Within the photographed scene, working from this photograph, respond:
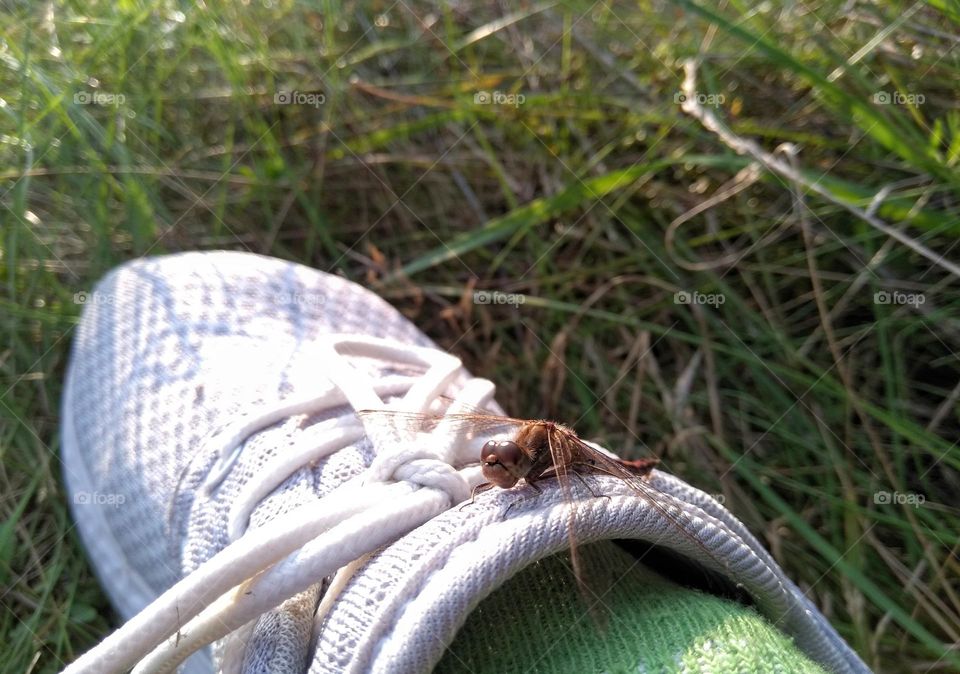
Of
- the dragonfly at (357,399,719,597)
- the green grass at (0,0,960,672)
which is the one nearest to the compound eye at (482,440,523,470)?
the dragonfly at (357,399,719,597)

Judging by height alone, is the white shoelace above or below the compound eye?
below

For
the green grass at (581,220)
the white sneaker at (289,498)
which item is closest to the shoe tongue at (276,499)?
the white sneaker at (289,498)

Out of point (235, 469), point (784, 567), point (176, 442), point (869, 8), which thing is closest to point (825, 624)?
point (784, 567)

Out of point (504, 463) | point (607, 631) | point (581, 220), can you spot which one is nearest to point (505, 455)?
point (504, 463)

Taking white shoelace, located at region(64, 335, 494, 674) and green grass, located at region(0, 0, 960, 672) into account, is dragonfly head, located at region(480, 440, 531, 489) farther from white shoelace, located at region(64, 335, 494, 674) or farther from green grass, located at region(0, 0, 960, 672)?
green grass, located at region(0, 0, 960, 672)

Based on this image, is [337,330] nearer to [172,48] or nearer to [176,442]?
[176,442]

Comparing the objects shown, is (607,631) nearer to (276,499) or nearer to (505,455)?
(505,455)
